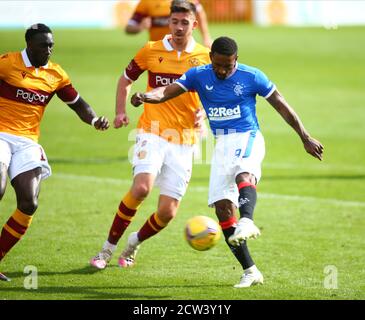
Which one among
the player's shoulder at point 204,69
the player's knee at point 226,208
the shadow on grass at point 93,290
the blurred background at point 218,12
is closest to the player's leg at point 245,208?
the player's knee at point 226,208

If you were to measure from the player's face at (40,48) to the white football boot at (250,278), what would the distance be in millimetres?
3296

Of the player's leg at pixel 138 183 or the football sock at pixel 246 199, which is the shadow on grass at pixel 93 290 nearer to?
the player's leg at pixel 138 183

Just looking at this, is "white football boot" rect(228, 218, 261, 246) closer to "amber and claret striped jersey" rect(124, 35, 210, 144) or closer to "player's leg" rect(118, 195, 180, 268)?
"player's leg" rect(118, 195, 180, 268)

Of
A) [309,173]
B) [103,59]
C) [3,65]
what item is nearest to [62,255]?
[3,65]

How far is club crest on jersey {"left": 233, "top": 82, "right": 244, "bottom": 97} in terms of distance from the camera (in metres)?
9.48

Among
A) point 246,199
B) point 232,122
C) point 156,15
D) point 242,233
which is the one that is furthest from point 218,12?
point 242,233

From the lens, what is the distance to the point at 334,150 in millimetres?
19078

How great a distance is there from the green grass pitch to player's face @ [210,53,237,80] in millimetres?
2279

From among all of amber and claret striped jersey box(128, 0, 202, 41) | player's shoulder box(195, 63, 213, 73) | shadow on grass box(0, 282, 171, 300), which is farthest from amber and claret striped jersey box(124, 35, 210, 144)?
amber and claret striped jersey box(128, 0, 202, 41)

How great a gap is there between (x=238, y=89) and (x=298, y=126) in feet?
2.50

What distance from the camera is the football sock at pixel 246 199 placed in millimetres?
8875

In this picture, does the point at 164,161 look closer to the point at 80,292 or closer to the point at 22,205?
the point at 22,205

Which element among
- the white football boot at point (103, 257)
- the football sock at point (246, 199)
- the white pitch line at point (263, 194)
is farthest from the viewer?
the white pitch line at point (263, 194)
